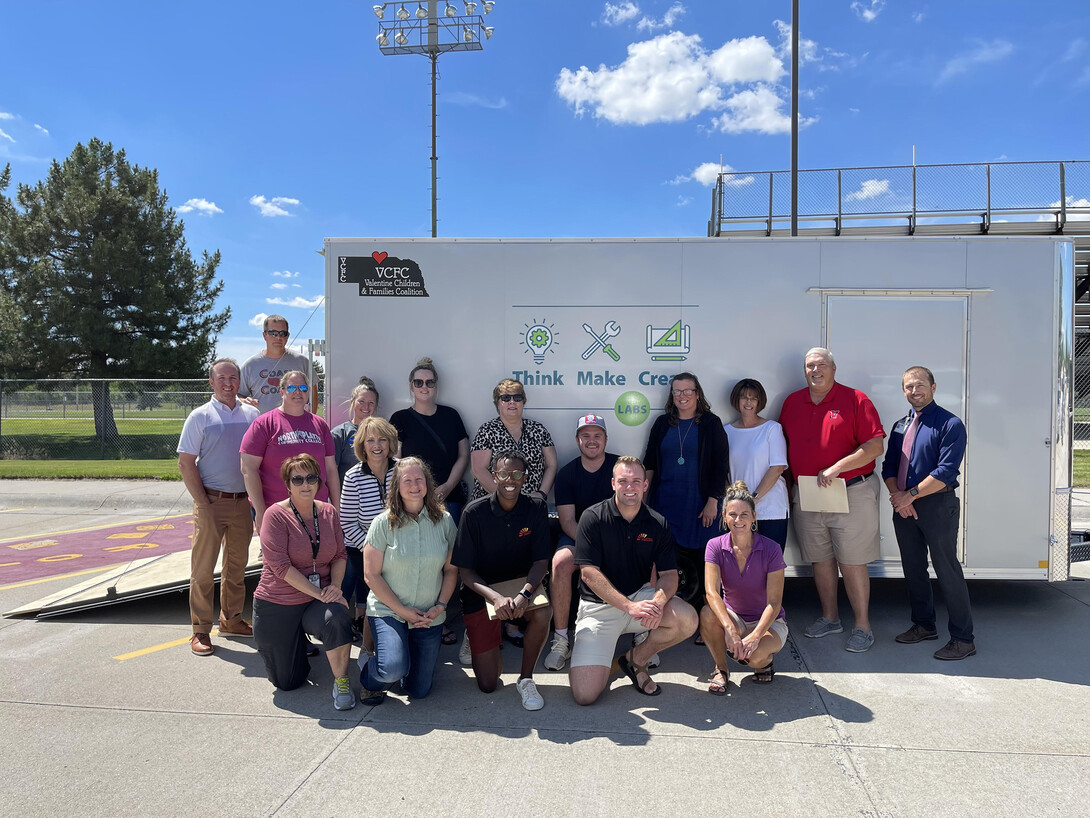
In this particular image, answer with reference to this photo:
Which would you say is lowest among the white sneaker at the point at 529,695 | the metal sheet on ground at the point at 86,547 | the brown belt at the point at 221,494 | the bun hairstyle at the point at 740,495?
the metal sheet on ground at the point at 86,547

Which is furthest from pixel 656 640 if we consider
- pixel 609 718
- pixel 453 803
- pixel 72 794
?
pixel 72 794

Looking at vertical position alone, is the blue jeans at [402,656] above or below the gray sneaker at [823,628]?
above

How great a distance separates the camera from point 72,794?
2822mm

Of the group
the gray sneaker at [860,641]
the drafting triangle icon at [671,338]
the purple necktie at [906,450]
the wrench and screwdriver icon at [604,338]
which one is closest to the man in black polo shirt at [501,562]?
the wrench and screwdriver icon at [604,338]

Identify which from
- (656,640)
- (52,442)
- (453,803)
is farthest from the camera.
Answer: (52,442)

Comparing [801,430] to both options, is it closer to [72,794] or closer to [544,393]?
[544,393]

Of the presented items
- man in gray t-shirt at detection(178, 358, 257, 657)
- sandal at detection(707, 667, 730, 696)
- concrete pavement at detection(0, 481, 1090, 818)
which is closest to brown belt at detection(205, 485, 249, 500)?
man in gray t-shirt at detection(178, 358, 257, 657)

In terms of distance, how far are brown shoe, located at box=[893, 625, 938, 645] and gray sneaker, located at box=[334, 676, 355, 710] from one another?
3.53m

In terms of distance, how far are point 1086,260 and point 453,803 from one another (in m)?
19.2

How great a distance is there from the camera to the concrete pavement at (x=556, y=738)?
2805mm

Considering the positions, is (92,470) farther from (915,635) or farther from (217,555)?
(915,635)

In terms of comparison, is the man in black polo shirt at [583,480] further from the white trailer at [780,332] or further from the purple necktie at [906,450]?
the purple necktie at [906,450]

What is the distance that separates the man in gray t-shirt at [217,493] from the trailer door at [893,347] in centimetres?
421

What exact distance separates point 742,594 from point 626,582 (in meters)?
0.66
